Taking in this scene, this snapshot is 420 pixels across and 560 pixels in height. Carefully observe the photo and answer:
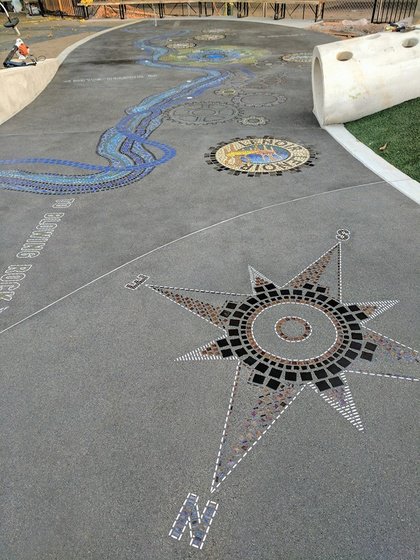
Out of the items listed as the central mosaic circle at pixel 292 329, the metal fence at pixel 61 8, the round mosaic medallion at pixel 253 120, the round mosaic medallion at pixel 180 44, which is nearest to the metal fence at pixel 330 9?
the metal fence at pixel 61 8

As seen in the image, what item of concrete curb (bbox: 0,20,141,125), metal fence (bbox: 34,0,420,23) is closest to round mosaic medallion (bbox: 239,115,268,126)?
concrete curb (bbox: 0,20,141,125)

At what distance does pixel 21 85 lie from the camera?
15.0 metres

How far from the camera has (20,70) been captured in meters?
15.3

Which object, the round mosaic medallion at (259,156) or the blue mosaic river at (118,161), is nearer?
the blue mosaic river at (118,161)

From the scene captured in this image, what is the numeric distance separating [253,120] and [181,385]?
32.3 ft

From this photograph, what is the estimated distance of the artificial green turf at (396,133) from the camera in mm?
9664

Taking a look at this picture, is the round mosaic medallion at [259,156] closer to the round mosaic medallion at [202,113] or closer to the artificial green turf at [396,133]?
the artificial green turf at [396,133]

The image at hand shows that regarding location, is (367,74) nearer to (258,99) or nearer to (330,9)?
(258,99)

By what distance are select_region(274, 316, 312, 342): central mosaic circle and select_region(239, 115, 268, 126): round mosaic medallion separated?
832cm

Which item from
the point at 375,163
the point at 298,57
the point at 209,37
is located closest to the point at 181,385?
the point at 375,163

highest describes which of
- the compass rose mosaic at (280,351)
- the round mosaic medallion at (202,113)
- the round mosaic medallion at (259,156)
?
the round mosaic medallion at (202,113)

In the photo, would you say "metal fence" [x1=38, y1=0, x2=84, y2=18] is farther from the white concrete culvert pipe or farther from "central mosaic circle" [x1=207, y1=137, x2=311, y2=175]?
"central mosaic circle" [x1=207, y1=137, x2=311, y2=175]

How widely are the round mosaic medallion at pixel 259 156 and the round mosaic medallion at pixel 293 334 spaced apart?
449 centimetres

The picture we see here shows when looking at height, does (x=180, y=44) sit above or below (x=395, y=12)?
below
